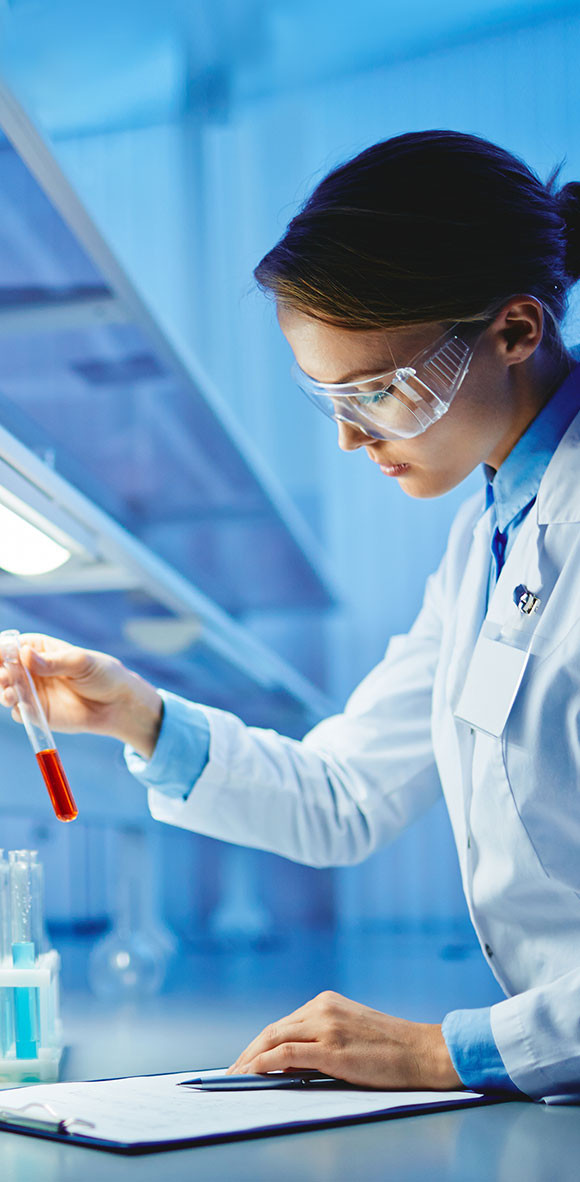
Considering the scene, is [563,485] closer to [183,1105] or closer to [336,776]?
[336,776]

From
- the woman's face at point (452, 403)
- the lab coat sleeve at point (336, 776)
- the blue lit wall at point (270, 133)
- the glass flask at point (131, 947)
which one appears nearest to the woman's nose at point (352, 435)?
the woman's face at point (452, 403)

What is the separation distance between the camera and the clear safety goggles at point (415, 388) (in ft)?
3.47

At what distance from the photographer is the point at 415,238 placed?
3.34 feet

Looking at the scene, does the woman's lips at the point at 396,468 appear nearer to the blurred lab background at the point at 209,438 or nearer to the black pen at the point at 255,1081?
the blurred lab background at the point at 209,438

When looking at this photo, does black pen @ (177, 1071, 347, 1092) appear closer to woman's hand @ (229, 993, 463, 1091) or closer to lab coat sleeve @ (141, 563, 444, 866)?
woman's hand @ (229, 993, 463, 1091)

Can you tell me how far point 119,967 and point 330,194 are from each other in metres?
1.44

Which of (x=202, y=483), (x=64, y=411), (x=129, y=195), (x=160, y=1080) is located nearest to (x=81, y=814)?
(x=202, y=483)

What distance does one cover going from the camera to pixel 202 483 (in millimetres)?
1897

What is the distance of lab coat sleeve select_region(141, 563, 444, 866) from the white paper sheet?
0.45 metres

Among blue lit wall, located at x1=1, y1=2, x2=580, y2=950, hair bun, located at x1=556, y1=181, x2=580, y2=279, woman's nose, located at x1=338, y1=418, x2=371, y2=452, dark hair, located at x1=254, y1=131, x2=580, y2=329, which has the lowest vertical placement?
woman's nose, located at x1=338, y1=418, x2=371, y2=452

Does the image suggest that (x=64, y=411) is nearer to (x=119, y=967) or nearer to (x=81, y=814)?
(x=119, y=967)

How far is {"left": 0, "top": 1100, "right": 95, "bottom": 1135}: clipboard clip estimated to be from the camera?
0.71m

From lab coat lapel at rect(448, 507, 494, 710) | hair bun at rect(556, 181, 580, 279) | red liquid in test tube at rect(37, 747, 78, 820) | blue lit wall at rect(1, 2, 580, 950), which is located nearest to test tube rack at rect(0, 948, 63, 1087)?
red liquid in test tube at rect(37, 747, 78, 820)

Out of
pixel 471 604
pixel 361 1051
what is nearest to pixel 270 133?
pixel 471 604
